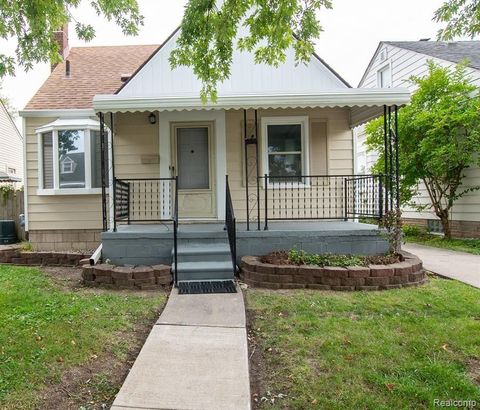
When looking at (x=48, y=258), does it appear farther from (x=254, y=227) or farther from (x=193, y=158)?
(x=254, y=227)

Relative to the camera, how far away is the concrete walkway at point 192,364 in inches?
98.5

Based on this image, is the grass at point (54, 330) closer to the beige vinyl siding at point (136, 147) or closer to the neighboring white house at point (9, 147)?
the beige vinyl siding at point (136, 147)

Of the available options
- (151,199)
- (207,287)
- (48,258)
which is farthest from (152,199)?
(207,287)

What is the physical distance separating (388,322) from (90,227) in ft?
20.6

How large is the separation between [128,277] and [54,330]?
1814 mm

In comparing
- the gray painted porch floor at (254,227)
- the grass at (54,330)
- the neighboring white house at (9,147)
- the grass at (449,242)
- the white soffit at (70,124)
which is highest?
the neighboring white house at (9,147)

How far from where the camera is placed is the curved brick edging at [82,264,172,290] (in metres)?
5.32

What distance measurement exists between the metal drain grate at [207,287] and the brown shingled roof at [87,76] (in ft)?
16.5

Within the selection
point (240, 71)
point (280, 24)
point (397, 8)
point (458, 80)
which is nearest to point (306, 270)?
point (280, 24)

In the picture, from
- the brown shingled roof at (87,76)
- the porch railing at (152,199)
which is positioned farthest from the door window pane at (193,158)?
the brown shingled roof at (87,76)

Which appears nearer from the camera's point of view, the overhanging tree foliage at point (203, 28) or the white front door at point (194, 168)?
the overhanging tree foliage at point (203, 28)

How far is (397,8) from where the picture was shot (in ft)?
16.3

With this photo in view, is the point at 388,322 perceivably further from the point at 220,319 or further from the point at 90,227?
the point at 90,227

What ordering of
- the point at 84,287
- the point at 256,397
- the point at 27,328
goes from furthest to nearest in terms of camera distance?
the point at 84,287, the point at 27,328, the point at 256,397
